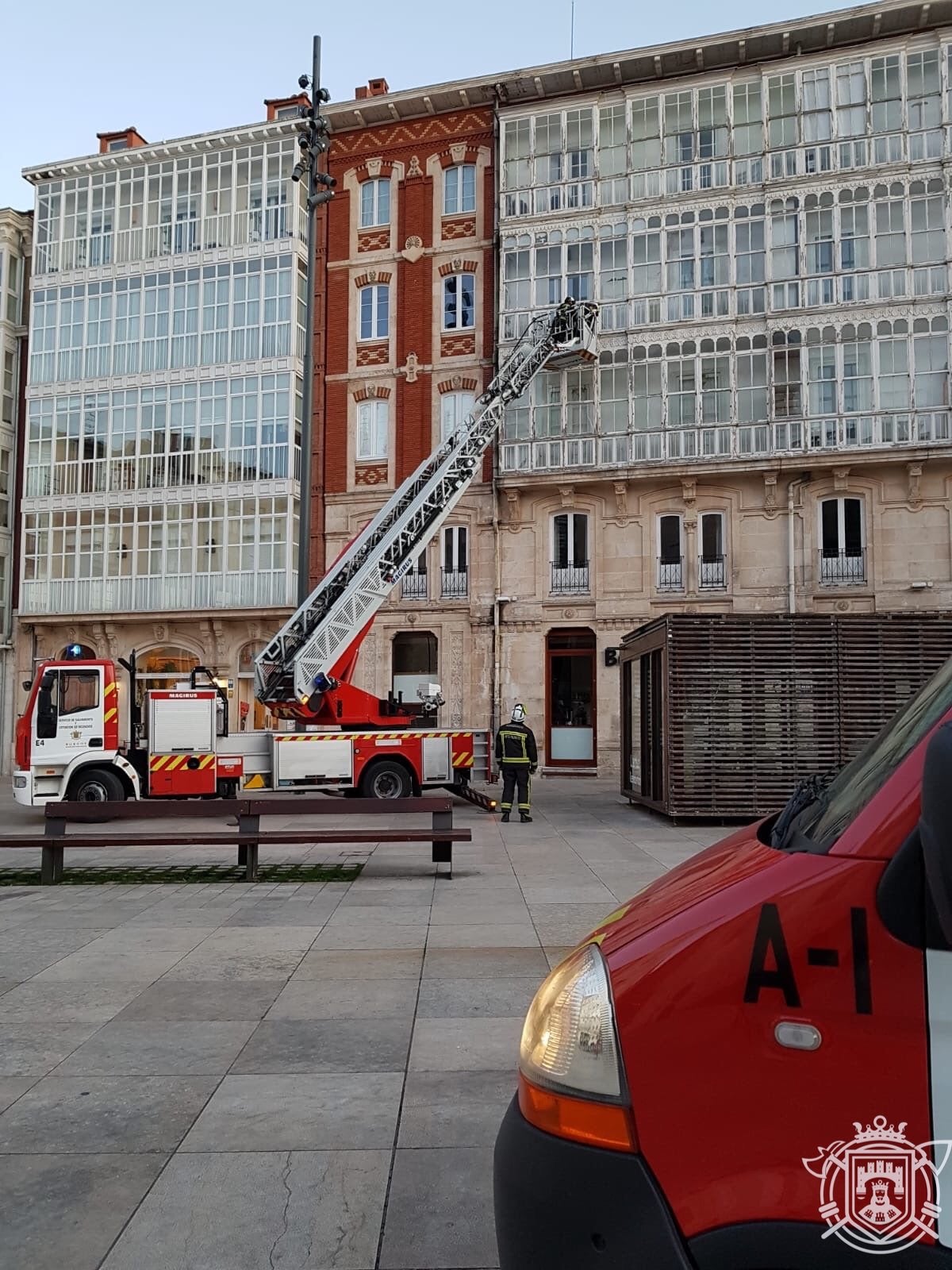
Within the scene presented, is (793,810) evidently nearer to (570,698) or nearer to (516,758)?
(516,758)

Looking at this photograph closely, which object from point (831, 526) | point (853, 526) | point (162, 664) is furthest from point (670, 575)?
point (162, 664)

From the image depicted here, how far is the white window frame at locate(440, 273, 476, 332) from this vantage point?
30.3 meters

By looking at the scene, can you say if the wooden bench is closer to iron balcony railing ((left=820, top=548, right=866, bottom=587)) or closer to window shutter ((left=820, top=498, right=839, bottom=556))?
iron balcony railing ((left=820, top=548, right=866, bottom=587))

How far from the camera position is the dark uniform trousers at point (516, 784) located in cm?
1669

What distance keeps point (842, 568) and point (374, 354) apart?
1498 cm

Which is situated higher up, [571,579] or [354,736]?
[571,579]

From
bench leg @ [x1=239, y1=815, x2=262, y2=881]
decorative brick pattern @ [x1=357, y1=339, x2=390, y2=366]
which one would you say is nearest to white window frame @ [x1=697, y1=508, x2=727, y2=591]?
decorative brick pattern @ [x1=357, y1=339, x2=390, y2=366]

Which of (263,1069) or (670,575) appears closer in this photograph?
(263,1069)

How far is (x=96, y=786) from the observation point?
17.1m

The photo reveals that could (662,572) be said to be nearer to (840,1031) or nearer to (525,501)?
(525,501)

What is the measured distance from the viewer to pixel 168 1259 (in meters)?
3.06

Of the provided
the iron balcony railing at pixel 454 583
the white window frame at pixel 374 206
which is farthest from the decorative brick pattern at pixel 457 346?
the iron balcony railing at pixel 454 583

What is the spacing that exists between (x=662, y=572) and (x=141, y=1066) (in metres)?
24.2

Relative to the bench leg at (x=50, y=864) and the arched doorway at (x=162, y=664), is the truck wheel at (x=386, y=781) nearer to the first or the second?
the bench leg at (x=50, y=864)
